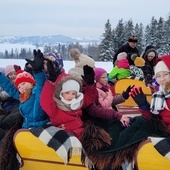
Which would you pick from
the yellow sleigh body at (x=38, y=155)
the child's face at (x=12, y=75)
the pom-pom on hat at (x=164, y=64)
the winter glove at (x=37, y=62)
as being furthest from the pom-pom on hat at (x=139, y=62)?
the yellow sleigh body at (x=38, y=155)

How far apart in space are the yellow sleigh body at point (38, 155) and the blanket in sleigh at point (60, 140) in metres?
0.04

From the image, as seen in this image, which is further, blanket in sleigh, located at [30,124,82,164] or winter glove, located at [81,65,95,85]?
winter glove, located at [81,65,95,85]

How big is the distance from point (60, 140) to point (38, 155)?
23cm

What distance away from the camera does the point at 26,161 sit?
2.54 m

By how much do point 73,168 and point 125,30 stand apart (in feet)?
95.7

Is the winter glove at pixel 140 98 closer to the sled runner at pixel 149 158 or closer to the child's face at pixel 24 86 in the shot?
the sled runner at pixel 149 158

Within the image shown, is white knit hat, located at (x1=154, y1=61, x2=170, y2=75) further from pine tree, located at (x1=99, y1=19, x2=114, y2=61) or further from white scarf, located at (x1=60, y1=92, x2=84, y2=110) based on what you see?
pine tree, located at (x1=99, y1=19, x2=114, y2=61)

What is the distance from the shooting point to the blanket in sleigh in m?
2.34

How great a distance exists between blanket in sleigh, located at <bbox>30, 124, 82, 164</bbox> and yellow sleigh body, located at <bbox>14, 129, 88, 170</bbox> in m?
0.04

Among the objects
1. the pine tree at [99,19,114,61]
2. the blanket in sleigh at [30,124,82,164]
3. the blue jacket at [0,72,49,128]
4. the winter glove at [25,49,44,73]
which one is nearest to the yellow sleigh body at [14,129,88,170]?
the blanket in sleigh at [30,124,82,164]

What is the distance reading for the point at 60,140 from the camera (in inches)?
93.8

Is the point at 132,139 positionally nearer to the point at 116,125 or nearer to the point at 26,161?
the point at 116,125

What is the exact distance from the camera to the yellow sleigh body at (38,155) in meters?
2.39

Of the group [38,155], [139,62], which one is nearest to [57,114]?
[38,155]
